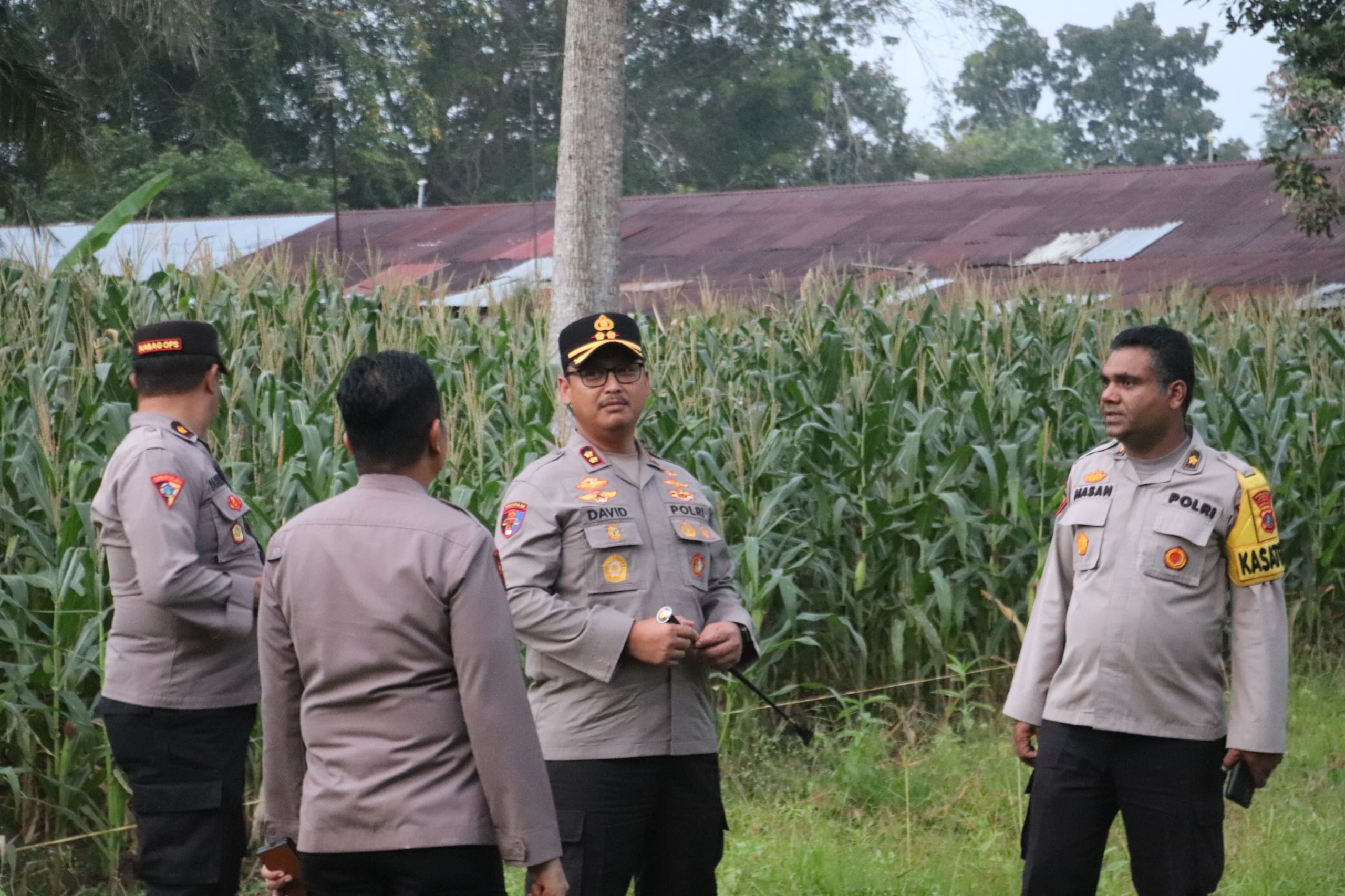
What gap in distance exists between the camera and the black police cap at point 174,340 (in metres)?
3.96

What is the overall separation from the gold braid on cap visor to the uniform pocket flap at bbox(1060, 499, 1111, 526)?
1.22 meters

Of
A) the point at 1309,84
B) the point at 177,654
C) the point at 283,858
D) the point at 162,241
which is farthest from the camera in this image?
the point at 1309,84

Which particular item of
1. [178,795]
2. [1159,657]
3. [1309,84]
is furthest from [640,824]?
[1309,84]

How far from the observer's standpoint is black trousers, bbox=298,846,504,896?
2.82 m

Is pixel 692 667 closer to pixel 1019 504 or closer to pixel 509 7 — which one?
pixel 1019 504

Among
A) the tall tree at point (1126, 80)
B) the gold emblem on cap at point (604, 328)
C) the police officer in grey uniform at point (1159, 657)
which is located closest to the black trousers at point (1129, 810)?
the police officer in grey uniform at point (1159, 657)

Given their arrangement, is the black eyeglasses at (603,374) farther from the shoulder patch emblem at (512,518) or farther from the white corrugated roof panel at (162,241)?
the white corrugated roof panel at (162,241)

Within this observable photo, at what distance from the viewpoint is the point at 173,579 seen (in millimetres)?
3688

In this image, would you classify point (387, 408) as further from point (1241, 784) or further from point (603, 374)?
→ point (1241, 784)

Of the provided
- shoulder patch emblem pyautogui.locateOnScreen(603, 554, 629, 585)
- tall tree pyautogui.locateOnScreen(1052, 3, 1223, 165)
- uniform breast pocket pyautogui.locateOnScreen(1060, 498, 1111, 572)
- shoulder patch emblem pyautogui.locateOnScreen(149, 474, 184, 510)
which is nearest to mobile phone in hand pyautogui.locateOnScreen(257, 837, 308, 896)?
shoulder patch emblem pyautogui.locateOnScreen(603, 554, 629, 585)

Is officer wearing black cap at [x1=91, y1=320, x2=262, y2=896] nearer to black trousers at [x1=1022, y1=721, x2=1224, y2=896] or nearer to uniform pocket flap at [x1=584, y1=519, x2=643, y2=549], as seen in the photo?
uniform pocket flap at [x1=584, y1=519, x2=643, y2=549]

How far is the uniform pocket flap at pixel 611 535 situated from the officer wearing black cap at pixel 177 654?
0.92 m

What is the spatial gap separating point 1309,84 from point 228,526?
9254 millimetres

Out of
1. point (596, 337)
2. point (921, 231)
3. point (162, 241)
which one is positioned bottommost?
point (596, 337)
